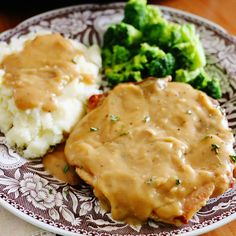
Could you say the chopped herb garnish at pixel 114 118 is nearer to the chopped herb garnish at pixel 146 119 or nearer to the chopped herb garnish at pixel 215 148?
the chopped herb garnish at pixel 146 119

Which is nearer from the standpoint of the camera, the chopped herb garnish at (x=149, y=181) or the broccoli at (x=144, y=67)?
the chopped herb garnish at (x=149, y=181)

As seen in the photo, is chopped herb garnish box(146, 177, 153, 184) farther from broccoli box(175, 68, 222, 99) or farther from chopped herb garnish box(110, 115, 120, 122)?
broccoli box(175, 68, 222, 99)

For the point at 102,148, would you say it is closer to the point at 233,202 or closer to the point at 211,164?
the point at 211,164

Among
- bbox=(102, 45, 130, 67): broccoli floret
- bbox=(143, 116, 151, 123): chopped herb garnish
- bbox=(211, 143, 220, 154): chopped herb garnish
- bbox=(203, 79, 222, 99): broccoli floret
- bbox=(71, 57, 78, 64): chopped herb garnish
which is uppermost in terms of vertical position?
bbox=(71, 57, 78, 64): chopped herb garnish

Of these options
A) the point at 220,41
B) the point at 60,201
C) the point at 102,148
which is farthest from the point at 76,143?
the point at 220,41

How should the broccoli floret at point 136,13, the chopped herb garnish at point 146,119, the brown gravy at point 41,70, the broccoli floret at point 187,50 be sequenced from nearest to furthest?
the chopped herb garnish at point 146,119 < the brown gravy at point 41,70 < the broccoli floret at point 187,50 < the broccoli floret at point 136,13

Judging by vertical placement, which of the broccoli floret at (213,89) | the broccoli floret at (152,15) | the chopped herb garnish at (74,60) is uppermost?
the broccoli floret at (152,15)

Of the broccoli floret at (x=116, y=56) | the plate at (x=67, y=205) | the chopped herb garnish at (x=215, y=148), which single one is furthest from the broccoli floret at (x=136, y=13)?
the chopped herb garnish at (x=215, y=148)

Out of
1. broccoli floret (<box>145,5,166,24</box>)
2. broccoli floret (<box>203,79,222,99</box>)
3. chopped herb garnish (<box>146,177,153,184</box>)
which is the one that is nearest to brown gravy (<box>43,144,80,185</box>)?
chopped herb garnish (<box>146,177,153,184</box>)
